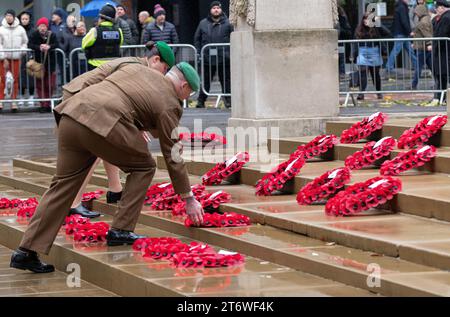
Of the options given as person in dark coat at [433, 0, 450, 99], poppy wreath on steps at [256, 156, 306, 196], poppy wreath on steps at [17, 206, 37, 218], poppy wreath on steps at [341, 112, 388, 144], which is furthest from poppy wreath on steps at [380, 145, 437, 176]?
person in dark coat at [433, 0, 450, 99]

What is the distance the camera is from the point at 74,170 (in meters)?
8.84

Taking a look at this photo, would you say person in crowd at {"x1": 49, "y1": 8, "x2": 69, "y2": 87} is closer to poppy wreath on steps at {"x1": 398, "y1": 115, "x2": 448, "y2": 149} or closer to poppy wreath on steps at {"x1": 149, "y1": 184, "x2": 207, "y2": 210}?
poppy wreath on steps at {"x1": 149, "y1": 184, "x2": 207, "y2": 210}

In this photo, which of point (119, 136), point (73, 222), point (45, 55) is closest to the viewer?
point (119, 136)

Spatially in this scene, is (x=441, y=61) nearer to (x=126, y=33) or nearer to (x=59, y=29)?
(x=126, y=33)

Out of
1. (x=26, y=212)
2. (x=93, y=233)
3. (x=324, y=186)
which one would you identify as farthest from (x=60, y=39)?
(x=324, y=186)

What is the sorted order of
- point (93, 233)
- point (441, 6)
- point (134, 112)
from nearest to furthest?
point (134, 112), point (93, 233), point (441, 6)

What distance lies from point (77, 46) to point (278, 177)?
14.2 metres

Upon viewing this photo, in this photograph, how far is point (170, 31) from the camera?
79.5ft

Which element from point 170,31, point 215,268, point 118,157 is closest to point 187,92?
point 118,157

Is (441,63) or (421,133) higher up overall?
(441,63)

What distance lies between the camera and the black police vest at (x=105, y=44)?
459 inches

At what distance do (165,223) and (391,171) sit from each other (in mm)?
1906

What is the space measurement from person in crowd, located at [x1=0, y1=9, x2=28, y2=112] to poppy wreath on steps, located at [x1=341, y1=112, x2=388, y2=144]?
1279 centimetres

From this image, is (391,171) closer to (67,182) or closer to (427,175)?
(427,175)
